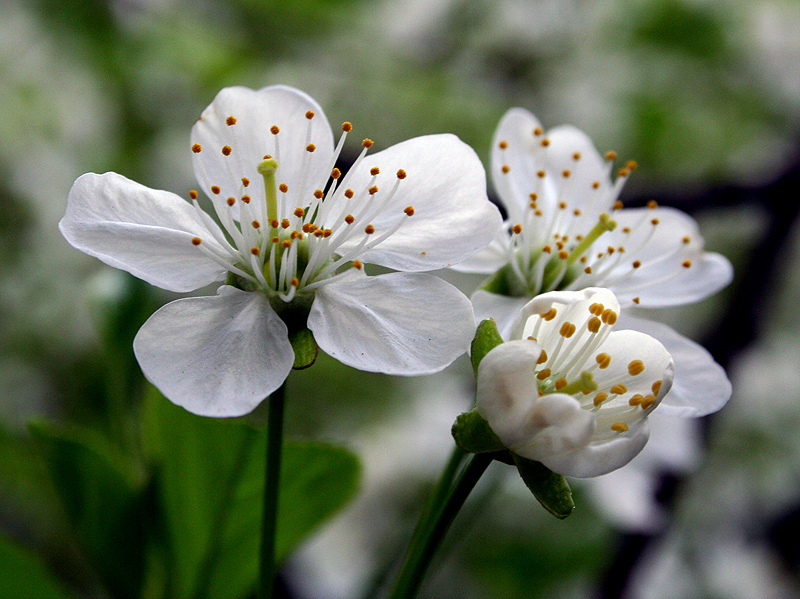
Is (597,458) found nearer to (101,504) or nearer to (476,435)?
(476,435)

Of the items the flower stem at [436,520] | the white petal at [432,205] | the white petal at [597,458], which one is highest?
the white petal at [432,205]

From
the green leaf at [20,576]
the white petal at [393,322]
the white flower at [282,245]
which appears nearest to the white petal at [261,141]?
the white flower at [282,245]

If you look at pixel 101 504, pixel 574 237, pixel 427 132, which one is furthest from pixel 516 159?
pixel 427 132

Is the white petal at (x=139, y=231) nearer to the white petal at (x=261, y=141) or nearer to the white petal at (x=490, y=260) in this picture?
the white petal at (x=261, y=141)

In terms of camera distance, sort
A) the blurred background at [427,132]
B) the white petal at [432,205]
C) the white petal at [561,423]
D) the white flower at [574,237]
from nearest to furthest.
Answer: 1. the white petal at [561,423]
2. the white petal at [432,205]
3. the white flower at [574,237]
4. the blurred background at [427,132]

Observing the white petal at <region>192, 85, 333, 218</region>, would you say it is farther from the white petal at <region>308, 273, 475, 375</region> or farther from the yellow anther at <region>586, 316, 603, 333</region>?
the yellow anther at <region>586, 316, 603, 333</region>

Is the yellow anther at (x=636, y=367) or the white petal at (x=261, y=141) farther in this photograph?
the white petal at (x=261, y=141)

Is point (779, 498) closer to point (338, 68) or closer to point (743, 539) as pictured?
point (743, 539)
